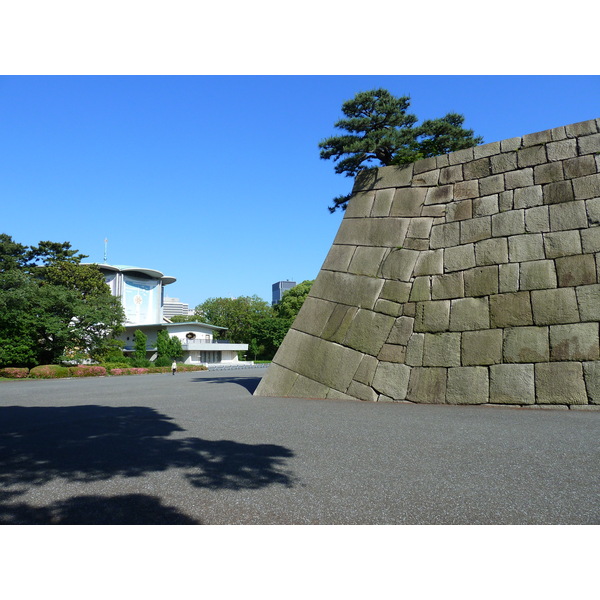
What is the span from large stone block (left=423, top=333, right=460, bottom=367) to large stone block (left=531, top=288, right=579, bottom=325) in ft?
5.22

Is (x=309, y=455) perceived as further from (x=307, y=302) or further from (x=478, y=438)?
(x=307, y=302)

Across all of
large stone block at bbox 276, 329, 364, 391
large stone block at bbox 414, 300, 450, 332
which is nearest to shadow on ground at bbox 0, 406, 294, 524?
large stone block at bbox 276, 329, 364, 391

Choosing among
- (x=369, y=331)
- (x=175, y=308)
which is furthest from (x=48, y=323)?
(x=175, y=308)

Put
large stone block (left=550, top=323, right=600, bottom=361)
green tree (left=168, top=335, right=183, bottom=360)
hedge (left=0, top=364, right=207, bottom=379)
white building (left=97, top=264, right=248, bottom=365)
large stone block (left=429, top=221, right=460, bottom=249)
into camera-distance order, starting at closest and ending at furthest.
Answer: large stone block (left=550, top=323, right=600, bottom=361), large stone block (left=429, top=221, right=460, bottom=249), hedge (left=0, top=364, right=207, bottom=379), green tree (left=168, top=335, right=183, bottom=360), white building (left=97, top=264, right=248, bottom=365)

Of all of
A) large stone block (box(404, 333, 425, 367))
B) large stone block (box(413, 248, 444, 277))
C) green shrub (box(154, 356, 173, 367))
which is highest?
large stone block (box(413, 248, 444, 277))

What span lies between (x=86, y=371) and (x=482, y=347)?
1040 inches

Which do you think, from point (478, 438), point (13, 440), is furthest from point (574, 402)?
point (13, 440)

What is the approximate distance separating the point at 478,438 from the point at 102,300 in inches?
1414

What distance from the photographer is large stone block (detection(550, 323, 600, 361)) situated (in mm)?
7578

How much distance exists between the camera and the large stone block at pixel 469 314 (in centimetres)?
883

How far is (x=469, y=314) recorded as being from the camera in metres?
9.03

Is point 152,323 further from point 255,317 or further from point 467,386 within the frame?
point 467,386

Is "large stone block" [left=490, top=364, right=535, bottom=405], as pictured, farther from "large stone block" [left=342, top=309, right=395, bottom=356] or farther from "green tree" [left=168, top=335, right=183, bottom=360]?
"green tree" [left=168, top=335, right=183, bottom=360]

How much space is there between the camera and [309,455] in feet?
15.4
